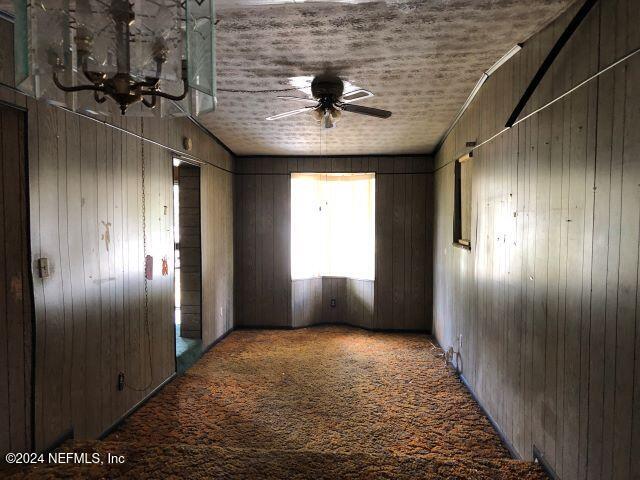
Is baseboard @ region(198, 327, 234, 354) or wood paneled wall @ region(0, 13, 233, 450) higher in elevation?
wood paneled wall @ region(0, 13, 233, 450)

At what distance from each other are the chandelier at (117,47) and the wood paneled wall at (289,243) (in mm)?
4438

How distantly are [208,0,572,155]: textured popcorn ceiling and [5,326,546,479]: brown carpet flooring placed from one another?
2323mm

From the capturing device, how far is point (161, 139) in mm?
3559

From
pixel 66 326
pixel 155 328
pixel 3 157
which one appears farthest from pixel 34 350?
pixel 155 328

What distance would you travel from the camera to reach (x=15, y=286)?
207 cm

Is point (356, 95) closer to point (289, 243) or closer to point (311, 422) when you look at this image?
point (311, 422)

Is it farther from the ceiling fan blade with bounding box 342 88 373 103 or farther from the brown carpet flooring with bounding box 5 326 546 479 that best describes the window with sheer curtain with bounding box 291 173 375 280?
the ceiling fan blade with bounding box 342 88 373 103

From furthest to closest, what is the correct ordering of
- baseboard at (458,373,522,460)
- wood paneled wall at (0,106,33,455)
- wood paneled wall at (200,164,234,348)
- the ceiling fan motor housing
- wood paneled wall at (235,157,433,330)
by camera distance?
wood paneled wall at (235,157,433,330) < wood paneled wall at (200,164,234,348) < the ceiling fan motor housing < baseboard at (458,373,522,460) < wood paneled wall at (0,106,33,455)

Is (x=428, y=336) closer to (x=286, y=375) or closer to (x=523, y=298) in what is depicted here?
(x=286, y=375)

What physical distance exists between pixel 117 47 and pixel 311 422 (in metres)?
2.76

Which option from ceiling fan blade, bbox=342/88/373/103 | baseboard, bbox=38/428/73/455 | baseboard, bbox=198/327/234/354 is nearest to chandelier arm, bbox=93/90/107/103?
baseboard, bbox=38/428/73/455

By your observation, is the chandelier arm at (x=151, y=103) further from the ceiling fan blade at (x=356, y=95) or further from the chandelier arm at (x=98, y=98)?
the ceiling fan blade at (x=356, y=95)

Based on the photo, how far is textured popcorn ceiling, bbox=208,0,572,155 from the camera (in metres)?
2.08

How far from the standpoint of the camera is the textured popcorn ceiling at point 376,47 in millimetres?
2074
